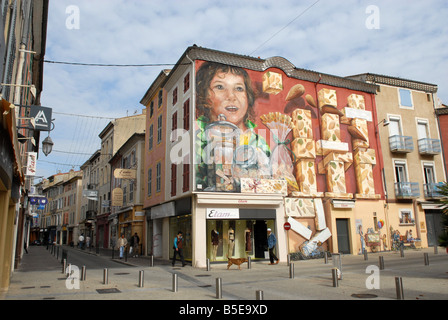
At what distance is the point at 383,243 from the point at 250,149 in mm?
11687

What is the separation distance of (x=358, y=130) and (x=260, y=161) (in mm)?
8529

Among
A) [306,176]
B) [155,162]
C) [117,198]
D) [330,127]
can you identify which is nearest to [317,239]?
[306,176]

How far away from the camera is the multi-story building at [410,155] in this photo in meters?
25.8

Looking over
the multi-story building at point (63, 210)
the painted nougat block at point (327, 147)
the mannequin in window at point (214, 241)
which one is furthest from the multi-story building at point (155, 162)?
the multi-story building at point (63, 210)

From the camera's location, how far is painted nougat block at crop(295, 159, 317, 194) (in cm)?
2222

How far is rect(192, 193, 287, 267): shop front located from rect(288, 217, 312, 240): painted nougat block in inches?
21.7

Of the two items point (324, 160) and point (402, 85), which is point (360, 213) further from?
point (402, 85)

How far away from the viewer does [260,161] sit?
68.8 ft

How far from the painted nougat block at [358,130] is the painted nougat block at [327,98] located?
1830mm

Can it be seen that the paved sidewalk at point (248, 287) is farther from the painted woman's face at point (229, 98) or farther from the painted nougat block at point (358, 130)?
the painted nougat block at point (358, 130)

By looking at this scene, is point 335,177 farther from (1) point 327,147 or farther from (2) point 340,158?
(1) point 327,147

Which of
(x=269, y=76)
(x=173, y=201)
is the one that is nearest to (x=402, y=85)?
(x=269, y=76)

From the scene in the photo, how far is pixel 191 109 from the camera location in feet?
66.3
